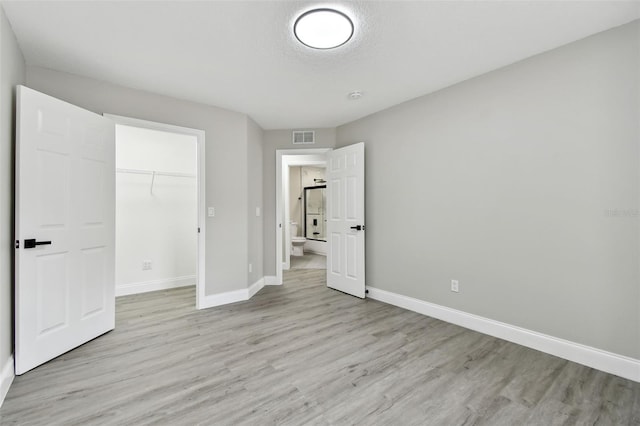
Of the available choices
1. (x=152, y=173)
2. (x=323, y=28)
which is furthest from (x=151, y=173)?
(x=323, y=28)

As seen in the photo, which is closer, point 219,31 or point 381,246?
point 219,31

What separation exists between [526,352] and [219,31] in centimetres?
353

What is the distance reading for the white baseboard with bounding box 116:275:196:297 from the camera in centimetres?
387

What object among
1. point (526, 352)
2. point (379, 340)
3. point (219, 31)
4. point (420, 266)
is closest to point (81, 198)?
point (219, 31)

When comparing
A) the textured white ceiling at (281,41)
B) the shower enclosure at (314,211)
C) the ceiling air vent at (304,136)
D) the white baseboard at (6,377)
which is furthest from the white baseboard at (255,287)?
the shower enclosure at (314,211)

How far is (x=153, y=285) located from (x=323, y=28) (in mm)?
4055

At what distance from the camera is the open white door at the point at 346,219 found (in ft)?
12.6

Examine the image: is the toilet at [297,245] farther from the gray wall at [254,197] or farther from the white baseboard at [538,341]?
the white baseboard at [538,341]

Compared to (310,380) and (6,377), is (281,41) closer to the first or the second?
(310,380)

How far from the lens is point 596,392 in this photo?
1.82 m

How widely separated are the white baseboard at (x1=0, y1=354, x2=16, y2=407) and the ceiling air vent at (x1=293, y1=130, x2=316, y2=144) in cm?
379

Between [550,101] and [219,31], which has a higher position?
[219,31]

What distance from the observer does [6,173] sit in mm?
1965

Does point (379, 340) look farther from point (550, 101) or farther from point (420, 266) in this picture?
point (550, 101)
